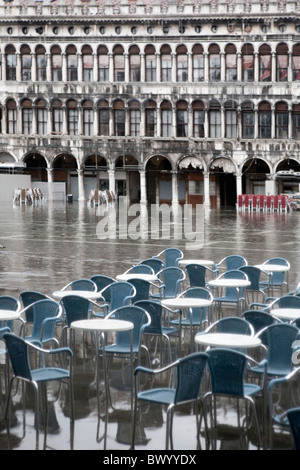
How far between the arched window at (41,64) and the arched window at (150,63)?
24.6 feet

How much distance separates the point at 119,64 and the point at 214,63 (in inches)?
271

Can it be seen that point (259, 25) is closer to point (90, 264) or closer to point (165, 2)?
point (165, 2)

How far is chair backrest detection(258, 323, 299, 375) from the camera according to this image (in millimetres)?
6797

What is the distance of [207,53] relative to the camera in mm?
51688

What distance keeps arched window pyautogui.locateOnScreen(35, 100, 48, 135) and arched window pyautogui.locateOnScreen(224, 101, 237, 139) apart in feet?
43.3

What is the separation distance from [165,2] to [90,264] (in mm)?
38354

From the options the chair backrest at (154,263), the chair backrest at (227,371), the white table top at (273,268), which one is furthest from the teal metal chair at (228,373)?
the chair backrest at (154,263)

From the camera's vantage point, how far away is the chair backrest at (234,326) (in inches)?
283

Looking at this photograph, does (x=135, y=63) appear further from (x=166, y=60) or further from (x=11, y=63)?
(x=11, y=63)

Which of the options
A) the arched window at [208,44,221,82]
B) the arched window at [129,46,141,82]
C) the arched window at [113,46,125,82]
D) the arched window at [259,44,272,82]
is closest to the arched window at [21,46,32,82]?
the arched window at [113,46,125,82]

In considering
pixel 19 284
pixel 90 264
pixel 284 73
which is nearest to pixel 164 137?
pixel 284 73

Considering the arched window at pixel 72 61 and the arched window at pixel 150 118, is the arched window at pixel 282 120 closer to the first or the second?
the arched window at pixel 150 118

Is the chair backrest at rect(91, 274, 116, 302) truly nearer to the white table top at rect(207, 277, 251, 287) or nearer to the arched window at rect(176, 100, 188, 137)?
the white table top at rect(207, 277, 251, 287)

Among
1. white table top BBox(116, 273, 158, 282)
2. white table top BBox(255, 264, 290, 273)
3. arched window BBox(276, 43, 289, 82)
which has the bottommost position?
white table top BBox(116, 273, 158, 282)
